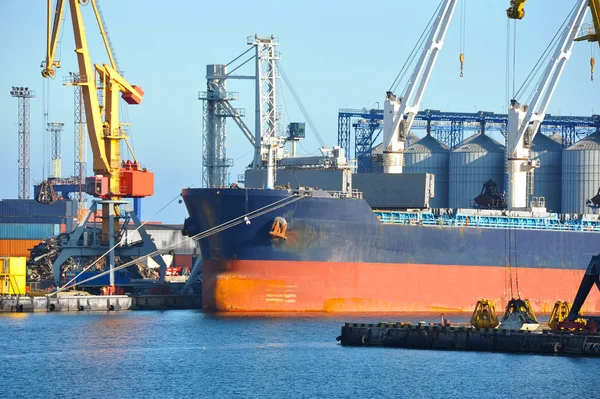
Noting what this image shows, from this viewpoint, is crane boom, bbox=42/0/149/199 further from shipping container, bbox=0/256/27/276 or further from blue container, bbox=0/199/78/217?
blue container, bbox=0/199/78/217

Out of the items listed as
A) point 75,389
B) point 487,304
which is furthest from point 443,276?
point 75,389

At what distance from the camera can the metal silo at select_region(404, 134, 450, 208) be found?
246 feet

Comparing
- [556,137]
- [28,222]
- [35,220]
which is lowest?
[28,222]

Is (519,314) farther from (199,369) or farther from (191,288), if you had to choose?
(191,288)

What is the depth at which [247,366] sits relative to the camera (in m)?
38.1

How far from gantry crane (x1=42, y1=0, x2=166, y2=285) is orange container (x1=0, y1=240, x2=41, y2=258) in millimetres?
20019

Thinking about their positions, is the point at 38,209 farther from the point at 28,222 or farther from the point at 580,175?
the point at 580,175

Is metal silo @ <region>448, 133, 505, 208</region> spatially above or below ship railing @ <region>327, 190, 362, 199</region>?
above

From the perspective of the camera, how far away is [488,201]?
62.2 meters

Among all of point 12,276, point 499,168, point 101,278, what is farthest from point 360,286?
point 499,168

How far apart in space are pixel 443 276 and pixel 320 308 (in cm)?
576

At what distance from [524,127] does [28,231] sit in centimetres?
3181

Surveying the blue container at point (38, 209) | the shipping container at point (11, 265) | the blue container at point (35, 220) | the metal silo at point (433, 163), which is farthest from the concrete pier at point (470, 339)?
the blue container at point (38, 209)

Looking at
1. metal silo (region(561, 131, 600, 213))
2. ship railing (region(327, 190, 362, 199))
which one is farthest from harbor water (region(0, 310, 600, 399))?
metal silo (region(561, 131, 600, 213))
